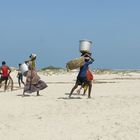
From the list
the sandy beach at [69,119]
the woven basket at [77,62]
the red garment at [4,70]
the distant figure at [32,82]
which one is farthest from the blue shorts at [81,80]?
the red garment at [4,70]

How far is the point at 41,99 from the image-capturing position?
18.5 metres

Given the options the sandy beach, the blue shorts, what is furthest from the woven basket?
the sandy beach

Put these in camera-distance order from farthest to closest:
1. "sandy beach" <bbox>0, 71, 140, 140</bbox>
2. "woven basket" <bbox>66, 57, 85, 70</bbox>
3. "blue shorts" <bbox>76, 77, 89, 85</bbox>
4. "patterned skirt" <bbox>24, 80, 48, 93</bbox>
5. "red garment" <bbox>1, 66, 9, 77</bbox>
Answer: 1. "red garment" <bbox>1, 66, 9, 77</bbox>
2. "patterned skirt" <bbox>24, 80, 48, 93</bbox>
3. "blue shorts" <bbox>76, 77, 89, 85</bbox>
4. "woven basket" <bbox>66, 57, 85, 70</bbox>
5. "sandy beach" <bbox>0, 71, 140, 140</bbox>

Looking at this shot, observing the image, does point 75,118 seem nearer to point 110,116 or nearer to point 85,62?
point 110,116

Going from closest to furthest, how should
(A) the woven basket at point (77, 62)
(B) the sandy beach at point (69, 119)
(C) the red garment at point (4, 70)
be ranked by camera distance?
(B) the sandy beach at point (69, 119), (A) the woven basket at point (77, 62), (C) the red garment at point (4, 70)

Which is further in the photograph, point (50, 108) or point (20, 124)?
point (50, 108)

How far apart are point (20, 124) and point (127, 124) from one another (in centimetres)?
238

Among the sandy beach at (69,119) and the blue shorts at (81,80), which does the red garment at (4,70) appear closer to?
the blue shorts at (81,80)

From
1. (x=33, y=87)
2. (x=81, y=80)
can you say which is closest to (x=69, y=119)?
(x=81, y=80)

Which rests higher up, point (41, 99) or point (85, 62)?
point (85, 62)

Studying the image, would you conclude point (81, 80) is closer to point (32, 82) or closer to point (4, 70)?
point (32, 82)

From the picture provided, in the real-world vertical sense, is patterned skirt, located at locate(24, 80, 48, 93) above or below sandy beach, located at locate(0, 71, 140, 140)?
below

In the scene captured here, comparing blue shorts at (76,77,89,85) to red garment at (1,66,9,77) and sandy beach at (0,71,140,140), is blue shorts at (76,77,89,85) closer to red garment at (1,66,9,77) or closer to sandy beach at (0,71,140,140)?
sandy beach at (0,71,140,140)

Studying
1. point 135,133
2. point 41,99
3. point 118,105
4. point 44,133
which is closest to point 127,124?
point 135,133
